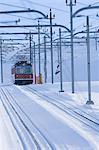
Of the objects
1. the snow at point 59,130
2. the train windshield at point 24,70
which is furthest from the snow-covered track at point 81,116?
the train windshield at point 24,70

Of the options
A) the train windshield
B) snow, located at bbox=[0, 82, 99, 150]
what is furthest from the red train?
snow, located at bbox=[0, 82, 99, 150]

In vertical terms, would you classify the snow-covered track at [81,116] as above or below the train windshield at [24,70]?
below

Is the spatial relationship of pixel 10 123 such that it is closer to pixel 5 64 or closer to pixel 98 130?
pixel 98 130

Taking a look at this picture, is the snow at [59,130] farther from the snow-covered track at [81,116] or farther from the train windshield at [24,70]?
the train windshield at [24,70]

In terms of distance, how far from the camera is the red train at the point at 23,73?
5306 centimetres

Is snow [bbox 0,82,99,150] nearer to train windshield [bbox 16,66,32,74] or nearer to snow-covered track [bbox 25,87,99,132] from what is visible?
snow-covered track [bbox 25,87,99,132]

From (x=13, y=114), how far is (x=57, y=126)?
5336mm

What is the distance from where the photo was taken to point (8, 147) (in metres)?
12.1

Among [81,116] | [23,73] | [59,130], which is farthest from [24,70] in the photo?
[59,130]

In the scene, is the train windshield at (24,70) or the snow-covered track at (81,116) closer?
the snow-covered track at (81,116)

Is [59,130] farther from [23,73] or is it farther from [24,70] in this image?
[24,70]

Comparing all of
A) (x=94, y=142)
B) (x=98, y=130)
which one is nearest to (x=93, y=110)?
(x=98, y=130)

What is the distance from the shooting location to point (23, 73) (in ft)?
174

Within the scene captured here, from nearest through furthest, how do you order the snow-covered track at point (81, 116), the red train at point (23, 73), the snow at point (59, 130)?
1. the snow at point (59, 130)
2. the snow-covered track at point (81, 116)
3. the red train at point (23, 73)
